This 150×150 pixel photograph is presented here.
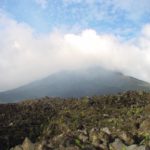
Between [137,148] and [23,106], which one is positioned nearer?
[137,148]

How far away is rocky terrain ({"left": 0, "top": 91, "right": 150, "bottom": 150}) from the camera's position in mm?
21438

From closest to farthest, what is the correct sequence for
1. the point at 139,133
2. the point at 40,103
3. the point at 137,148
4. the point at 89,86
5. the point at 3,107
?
the point at 137,148, the point at 139,133, the point at 3,107, the point at 40,103, the point at 89,86

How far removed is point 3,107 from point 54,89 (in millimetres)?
59523

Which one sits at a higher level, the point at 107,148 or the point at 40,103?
the point at 40,103

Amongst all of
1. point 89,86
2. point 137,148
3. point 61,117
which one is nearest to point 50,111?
point 61,117

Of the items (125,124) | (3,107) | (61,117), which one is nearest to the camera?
(125,124)

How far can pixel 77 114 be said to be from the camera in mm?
28375

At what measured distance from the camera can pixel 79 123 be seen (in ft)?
86.8

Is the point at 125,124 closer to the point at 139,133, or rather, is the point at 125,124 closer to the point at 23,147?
the point at 139,133

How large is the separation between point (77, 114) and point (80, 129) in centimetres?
296

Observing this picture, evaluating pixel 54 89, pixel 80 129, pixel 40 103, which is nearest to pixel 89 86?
pixel 54 89

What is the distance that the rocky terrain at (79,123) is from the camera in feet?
70.3

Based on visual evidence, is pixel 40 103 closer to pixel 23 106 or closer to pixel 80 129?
pixel 23 106

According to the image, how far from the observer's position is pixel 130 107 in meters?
29.6
